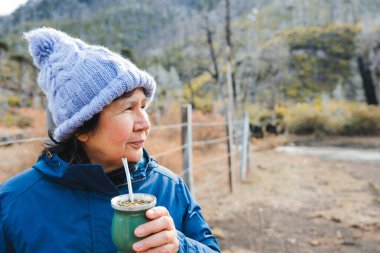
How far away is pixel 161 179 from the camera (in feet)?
4.35

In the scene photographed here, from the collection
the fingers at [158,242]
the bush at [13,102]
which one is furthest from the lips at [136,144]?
the bush at [13,102]

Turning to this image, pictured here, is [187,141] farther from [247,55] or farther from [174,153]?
[247,55]

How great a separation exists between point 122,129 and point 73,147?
24 centimetres

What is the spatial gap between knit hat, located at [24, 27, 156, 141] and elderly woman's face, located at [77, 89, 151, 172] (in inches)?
1.6

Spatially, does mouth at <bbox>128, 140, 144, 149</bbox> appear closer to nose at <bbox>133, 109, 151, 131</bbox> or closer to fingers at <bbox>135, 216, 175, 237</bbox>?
nose at <bbox>133, 109, 151, 131</bbox>

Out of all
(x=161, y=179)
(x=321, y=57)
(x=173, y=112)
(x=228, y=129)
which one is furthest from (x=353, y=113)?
(x=321, y=57)

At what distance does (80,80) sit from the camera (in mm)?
1248

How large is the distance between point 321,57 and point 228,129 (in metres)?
53.3

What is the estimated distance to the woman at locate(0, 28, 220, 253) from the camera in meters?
1.10

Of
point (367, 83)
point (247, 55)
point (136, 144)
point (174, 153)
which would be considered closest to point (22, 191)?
point (136, 144)

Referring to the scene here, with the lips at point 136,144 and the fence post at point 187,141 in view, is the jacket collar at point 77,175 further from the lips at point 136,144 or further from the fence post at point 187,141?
the fence post at point 187,141

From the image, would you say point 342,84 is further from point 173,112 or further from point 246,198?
point 246,198

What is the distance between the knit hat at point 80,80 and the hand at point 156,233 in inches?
18.4

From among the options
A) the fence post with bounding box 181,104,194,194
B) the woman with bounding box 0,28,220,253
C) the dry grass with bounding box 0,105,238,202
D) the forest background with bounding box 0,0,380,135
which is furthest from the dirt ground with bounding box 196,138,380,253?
the woman with bounding box 0,28,220,253
